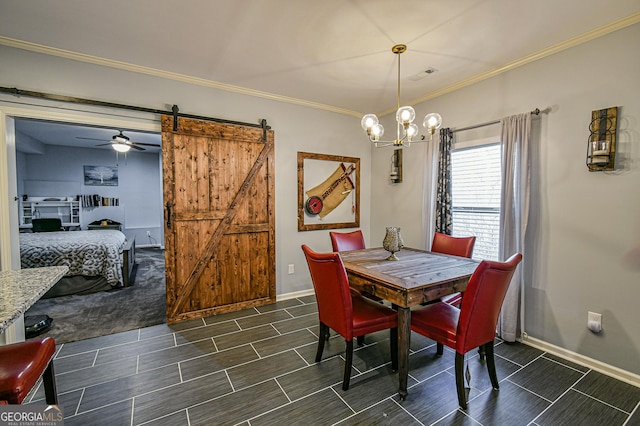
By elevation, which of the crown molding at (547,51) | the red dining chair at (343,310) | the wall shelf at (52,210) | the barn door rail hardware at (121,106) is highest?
the crown molding at (547,51)

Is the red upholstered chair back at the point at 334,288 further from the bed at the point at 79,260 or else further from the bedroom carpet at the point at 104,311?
the bed at the point at 79,260

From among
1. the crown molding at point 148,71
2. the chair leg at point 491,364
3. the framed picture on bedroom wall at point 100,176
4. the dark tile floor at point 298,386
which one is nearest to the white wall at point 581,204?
the dark tile floor at point 298,386

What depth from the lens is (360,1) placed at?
6.47 ft

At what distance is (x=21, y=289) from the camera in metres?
1.38

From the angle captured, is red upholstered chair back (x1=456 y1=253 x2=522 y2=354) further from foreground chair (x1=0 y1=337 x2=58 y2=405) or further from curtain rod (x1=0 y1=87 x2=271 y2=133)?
curtain rod (x1=0 y1=87 x2=271 y2=133)

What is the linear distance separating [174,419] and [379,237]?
11.5 ft

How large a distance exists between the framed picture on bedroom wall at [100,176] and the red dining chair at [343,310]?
7.50 metres

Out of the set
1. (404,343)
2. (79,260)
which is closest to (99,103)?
(79,260)

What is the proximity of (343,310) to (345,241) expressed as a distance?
137 cm

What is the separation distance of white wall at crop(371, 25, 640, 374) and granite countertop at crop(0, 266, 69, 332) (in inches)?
140

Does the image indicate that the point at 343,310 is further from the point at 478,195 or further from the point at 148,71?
the point at 148,71

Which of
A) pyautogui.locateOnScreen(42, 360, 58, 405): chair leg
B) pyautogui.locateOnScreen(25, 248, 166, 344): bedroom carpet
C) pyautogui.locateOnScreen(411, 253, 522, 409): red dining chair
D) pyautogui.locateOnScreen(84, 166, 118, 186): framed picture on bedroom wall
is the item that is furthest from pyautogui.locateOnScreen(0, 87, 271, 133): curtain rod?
pyautogui.locateOnScreen(84, 166, 118, 186): framed picture on bedroom wall

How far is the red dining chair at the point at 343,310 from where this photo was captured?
1.97 metres

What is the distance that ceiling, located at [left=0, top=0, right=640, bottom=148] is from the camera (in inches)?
80.4
